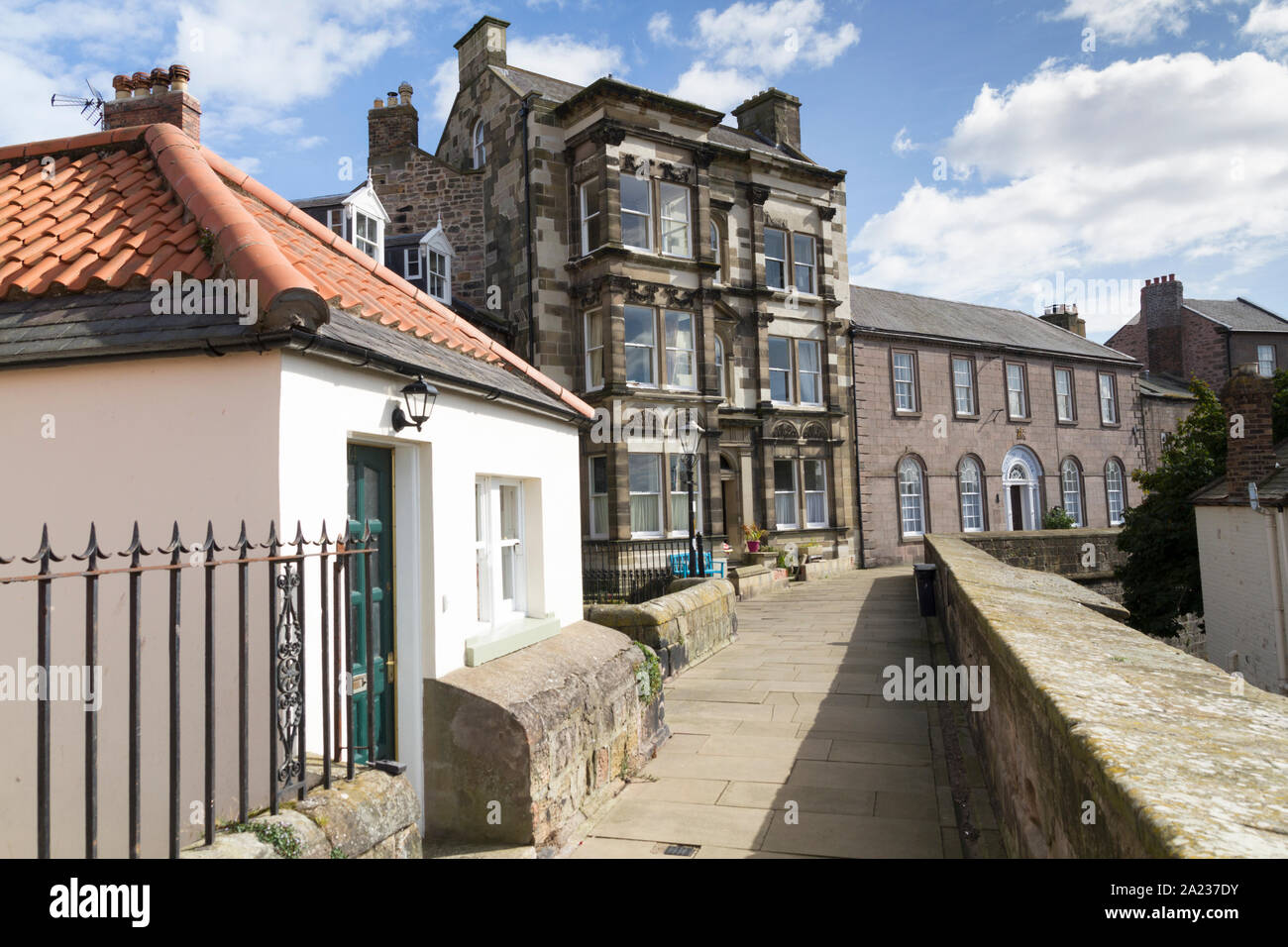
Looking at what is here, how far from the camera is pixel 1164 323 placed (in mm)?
42531

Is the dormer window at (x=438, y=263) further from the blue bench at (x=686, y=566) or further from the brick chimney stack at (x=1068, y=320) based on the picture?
the brick chimney stack at (x=1068, y=320)

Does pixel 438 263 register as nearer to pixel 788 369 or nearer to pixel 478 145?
pixel 478 145

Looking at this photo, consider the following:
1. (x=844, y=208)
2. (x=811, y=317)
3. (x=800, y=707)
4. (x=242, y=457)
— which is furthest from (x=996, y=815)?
(x=844, y=208)

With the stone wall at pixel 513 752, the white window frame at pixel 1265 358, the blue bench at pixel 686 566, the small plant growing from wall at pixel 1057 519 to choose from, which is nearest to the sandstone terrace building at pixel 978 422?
the small plant growing from wall at pixel 1057 519

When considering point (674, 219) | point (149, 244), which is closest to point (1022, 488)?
point (674, 219)

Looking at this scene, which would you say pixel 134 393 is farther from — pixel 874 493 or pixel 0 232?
pixel 874 493

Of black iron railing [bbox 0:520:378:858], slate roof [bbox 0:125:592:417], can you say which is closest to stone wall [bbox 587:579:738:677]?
slate roof [bbox 0:125:592:417]

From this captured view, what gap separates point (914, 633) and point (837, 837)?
358 inches

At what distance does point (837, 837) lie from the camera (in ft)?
19.3

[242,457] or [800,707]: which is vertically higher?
[242,457]

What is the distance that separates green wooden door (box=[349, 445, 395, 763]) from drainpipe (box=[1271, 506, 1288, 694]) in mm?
14388

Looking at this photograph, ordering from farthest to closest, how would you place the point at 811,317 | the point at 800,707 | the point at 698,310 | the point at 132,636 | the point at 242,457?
the point at 811,317, the point at 698,310, the point at 800,707, the point at 242,457, the point at 132,636

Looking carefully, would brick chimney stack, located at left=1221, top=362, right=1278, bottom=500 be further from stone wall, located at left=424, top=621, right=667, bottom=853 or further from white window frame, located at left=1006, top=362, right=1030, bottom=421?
white window frame, located at left=1006, top=362, right=1030, bottom=421

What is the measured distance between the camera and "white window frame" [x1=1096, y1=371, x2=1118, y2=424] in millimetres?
35906
